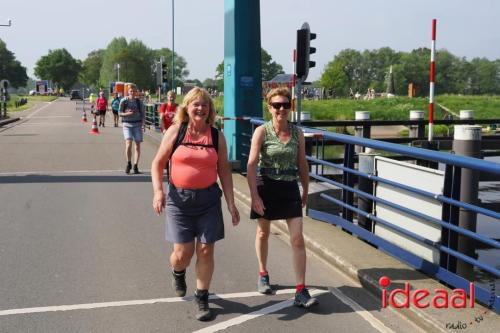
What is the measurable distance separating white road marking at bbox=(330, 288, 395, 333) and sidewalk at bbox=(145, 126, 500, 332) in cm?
21

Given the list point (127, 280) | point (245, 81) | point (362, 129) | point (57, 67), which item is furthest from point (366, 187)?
point (57, 67)

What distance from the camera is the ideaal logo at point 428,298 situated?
418 cm

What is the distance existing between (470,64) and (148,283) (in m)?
134

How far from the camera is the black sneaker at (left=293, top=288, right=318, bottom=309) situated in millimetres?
4379

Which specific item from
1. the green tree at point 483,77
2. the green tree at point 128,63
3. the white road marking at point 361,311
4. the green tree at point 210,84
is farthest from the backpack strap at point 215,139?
the green tree at point 483,77

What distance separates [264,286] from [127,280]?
120 centimetres

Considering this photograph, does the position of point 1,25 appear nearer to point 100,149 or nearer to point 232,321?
point 100,149

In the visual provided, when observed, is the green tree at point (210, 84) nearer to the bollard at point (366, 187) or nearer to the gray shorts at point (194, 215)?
the bollard at point (366, 187)

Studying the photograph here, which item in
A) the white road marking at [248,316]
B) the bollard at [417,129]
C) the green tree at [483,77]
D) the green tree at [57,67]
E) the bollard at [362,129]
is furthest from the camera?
the green tree at [57,67]

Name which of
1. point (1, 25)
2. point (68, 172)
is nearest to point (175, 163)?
point (68, 172)

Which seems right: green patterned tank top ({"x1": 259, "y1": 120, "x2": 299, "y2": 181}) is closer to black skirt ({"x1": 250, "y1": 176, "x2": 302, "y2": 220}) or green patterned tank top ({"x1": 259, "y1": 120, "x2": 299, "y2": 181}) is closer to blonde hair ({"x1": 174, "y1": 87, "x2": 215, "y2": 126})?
black skirt ({"x1": 250, "y1": 176, "x2": 302, "y2": 220})

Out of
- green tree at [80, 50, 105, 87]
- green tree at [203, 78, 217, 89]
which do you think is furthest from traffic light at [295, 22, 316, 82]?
green tree at [80, 50, 105, 87]

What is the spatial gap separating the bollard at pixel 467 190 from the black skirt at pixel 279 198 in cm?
149

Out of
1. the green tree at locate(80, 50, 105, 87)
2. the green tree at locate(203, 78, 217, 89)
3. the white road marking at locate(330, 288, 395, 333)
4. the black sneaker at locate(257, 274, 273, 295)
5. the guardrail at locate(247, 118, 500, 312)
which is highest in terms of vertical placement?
the green tree at locate(80, 50, 105, 87)
